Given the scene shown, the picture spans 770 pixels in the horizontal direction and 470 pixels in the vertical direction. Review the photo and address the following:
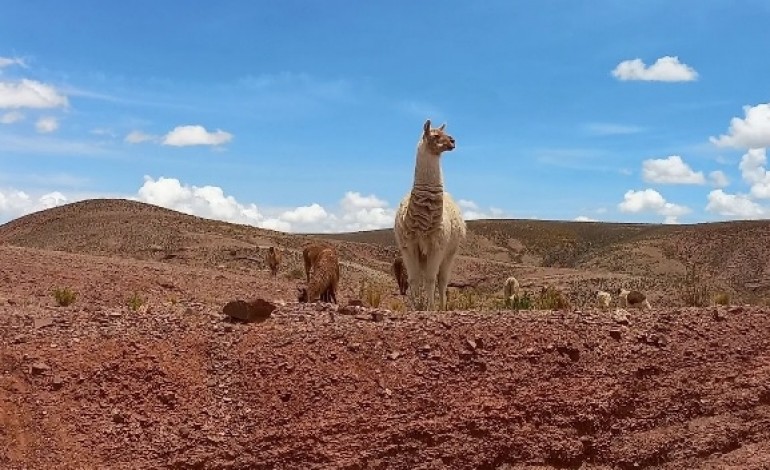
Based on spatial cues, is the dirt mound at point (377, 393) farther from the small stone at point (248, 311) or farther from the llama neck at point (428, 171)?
the llama neck at point (428, 171)

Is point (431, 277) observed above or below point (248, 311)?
above

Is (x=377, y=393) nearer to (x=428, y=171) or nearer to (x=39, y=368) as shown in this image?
(x=39, y=368)

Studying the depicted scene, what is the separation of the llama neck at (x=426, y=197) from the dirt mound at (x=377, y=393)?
305 cm

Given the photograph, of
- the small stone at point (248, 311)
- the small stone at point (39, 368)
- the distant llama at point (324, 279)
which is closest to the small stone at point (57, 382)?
the small stone at point (39, 368)

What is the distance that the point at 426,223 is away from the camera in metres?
12.1

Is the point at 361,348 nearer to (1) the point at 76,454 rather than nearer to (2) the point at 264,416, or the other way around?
(2) the point at 264,416

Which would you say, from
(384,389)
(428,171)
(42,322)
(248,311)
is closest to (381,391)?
(384,389)

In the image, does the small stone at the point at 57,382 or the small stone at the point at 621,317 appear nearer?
the small stone at the point at 57,382

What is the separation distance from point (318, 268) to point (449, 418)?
22.4 feet

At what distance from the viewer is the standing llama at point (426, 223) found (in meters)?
12.2

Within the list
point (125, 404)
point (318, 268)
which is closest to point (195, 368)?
point (125, 404)

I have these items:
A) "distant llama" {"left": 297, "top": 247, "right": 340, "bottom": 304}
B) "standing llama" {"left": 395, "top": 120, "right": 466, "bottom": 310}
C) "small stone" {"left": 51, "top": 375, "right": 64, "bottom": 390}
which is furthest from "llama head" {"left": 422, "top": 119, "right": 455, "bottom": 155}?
"small stone" {"left": 51, "top": 375, "right": 64, "bottom": 390}

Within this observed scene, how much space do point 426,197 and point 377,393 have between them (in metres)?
4.32

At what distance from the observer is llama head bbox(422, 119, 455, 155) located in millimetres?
12414
